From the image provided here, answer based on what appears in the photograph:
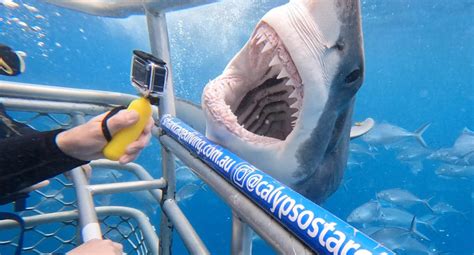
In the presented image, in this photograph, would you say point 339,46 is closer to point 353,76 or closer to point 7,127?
point 353,76

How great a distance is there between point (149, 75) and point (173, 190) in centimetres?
73

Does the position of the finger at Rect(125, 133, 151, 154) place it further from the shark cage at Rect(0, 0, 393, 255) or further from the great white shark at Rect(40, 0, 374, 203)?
the great white shark at Rect(40, 0, 374, 203)

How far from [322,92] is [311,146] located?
0.72ft

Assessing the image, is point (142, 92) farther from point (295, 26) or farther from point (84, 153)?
point (295, 26)

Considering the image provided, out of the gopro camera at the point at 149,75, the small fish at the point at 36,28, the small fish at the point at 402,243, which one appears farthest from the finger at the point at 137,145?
the small fish at the point at 36,28

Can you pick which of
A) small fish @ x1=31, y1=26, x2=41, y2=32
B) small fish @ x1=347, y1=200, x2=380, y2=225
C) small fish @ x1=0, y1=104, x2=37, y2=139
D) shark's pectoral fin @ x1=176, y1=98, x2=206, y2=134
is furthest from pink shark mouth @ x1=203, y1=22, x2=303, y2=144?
small fish @ x1=31, y1=26, x2=41, y2=32

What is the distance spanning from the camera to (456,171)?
1191 centimetres

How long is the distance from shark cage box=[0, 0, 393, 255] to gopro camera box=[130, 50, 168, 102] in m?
0.23

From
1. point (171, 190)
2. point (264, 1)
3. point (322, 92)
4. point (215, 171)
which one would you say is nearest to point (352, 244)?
point (215, 171)

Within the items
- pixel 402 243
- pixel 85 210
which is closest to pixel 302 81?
pixel 85 210

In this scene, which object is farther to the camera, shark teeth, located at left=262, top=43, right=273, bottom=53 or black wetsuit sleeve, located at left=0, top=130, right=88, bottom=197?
shark teeth, located at left=262, top=43, right=273, bottom=53

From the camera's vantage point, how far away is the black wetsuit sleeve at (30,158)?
1.12 meters

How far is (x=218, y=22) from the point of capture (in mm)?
21688

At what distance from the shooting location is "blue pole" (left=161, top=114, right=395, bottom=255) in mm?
552
